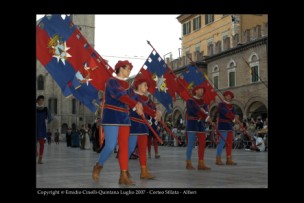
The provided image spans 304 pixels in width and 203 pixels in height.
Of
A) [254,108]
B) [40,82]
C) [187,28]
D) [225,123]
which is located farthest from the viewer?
[40,82]

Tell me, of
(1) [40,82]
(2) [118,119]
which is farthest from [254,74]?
(1) [40,82]

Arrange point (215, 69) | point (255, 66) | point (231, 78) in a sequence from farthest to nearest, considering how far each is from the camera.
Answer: point (215, 69), point (231, 78), point (255, 66)

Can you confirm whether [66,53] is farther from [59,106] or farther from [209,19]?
[59,106]

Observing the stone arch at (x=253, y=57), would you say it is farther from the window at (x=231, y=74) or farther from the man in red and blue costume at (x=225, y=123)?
the man in red and blue costume at (x=225, y=123)

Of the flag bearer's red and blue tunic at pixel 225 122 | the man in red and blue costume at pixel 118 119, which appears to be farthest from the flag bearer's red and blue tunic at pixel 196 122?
the man in red and blue costume at pixel 118 119

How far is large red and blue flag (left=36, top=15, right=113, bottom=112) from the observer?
8.42m

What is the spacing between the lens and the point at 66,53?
336 inches

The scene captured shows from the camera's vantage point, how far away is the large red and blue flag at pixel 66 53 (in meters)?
8.42

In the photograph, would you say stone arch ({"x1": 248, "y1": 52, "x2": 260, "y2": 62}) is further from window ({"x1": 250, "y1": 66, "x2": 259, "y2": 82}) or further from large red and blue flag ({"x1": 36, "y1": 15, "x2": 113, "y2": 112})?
large red and blue flag ({"x1": 36, "y1": 15, "x2": 113, "y2": 112})

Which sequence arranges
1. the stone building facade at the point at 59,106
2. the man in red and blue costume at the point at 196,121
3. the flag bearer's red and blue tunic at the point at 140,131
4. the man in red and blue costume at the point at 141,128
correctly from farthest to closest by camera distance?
the stone building facade at the point at 59,106, the man in red and blue costume at the point at 196,121, the flag bearer's red and blue tunic at the point at 140,131, the man in red and blue costume at the point at 141,128

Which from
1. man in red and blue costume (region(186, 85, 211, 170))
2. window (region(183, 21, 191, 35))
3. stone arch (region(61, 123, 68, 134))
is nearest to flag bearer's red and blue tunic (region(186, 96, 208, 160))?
man in red and blue costume (region(186, 85, 211, 170))

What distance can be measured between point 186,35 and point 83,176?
43.2 metres
